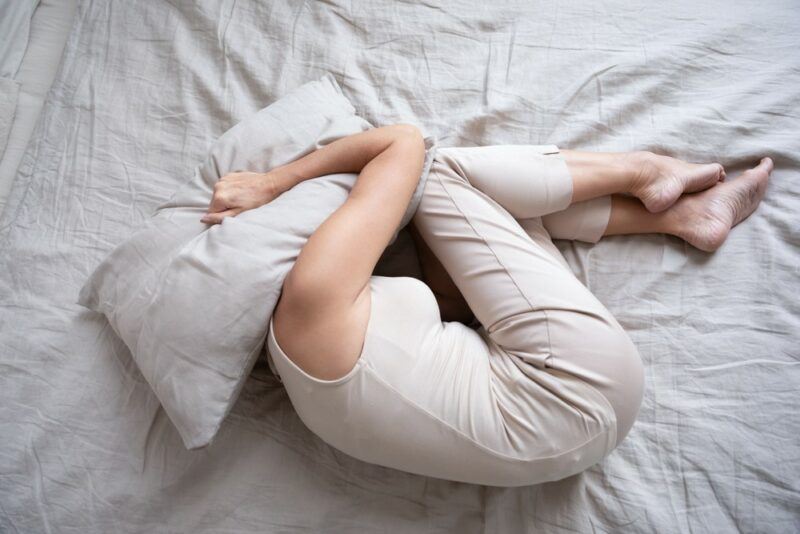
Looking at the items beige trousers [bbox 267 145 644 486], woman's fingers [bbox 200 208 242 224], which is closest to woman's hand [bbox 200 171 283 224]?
woman's fingers [bbox 200 208 242 224]

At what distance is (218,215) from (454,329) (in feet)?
1.39

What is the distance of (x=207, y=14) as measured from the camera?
121 cm

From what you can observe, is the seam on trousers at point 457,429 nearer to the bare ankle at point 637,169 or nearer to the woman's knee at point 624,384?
the woman's knee at point 624,384

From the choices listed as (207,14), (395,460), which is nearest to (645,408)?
(395,460)

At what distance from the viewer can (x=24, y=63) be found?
125cm

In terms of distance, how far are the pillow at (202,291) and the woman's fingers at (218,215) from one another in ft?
0.08

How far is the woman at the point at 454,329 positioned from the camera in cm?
73

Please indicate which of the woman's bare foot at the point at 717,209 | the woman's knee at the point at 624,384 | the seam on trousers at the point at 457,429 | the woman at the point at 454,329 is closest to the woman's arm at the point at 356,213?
the woman at the point at 454,329

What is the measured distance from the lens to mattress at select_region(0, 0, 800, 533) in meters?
0.84

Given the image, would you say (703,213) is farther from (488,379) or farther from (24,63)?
(24,63)

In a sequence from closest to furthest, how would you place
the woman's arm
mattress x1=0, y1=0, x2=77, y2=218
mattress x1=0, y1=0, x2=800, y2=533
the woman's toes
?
the woman's arm
mattress x1=0, y1=0, x2=800, y2=533
the woman's toes
mattress x1=0, y1=0, x2=77, y2=218

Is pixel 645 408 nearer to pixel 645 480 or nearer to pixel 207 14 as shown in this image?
pixel 645 480

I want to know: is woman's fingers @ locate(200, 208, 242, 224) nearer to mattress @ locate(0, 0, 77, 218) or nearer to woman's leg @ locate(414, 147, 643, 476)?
woman's leg @ locate(414, 147, 643, 476)

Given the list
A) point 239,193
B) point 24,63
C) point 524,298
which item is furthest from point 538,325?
point 24,63
